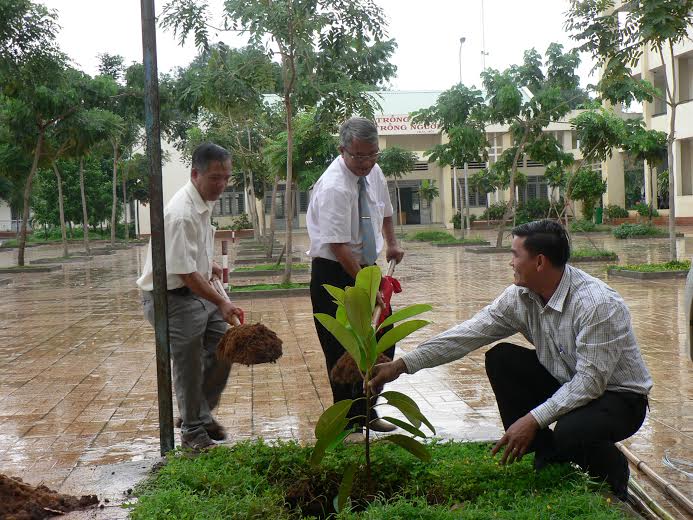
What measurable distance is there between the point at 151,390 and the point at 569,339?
4.36m

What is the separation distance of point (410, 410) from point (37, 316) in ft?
36.4

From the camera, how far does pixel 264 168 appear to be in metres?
29.2

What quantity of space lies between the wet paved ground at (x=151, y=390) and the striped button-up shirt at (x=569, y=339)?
0.77m

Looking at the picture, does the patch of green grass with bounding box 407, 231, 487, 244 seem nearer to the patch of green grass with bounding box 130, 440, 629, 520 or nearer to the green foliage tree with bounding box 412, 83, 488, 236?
the green foliage tree with bounding box 412, 83, 488, 236

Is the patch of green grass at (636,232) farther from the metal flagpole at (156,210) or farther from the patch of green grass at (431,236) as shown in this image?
the metal flagpole at (156,210)

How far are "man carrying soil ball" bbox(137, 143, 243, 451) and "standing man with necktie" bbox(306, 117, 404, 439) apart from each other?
0.56m

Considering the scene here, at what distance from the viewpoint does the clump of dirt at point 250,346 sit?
4355 mm

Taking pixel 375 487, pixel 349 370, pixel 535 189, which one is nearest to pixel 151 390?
pixel 349 370

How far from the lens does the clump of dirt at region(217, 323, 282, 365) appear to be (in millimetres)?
4355

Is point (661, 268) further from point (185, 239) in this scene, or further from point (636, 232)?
point (636, 232)

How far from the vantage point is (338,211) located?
5113 millimetres

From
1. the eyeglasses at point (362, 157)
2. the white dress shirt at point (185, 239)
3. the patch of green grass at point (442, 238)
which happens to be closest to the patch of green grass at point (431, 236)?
the patch of green grass at point (442, 238)

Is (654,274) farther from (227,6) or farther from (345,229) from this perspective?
(345,229)

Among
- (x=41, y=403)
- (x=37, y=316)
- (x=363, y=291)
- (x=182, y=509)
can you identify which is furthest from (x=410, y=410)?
(x=37, y=316)
